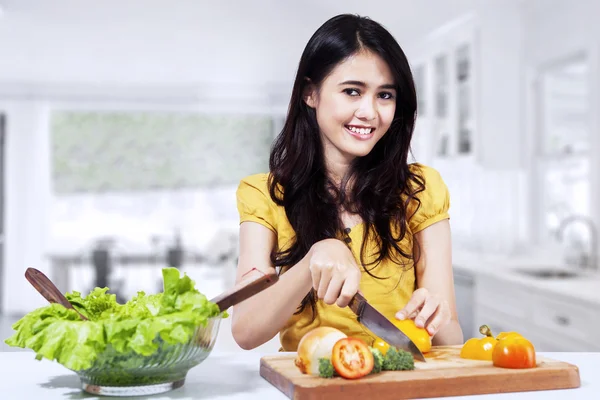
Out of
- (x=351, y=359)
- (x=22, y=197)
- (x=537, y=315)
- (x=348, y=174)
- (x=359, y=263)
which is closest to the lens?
(x=351, y=359)

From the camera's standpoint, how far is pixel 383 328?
1329mm

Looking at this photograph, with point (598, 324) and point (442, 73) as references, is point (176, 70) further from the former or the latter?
point (598, 324)

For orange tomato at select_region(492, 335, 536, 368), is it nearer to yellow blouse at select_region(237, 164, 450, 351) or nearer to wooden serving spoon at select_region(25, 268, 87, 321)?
yellow blouse at select_region(237, 164, 450, 351)

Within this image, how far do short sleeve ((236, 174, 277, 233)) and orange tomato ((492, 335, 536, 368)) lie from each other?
598 millimetres

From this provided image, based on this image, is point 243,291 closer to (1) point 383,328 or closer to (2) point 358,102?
(1) point 383,328

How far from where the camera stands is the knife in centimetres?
131

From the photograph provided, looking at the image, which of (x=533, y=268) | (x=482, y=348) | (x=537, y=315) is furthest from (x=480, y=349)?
(x=533, y=268)

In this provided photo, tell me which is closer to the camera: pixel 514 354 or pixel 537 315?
pixel 514 354

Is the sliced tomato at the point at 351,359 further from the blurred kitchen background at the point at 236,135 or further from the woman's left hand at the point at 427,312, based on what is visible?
the blurred kitchen background at the point at 236,135

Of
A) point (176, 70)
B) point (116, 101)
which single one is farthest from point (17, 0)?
point (116, 101)

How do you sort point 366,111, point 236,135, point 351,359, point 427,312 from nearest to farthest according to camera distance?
point 351,359, point 427,312, point 366,111, point 236,135

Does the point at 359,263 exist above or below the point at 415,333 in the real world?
above

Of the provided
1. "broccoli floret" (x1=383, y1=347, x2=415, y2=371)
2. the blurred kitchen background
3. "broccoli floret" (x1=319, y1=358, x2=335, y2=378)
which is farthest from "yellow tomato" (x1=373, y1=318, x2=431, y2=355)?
the blurred kitchen background

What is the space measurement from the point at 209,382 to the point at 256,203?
0.48 meters
